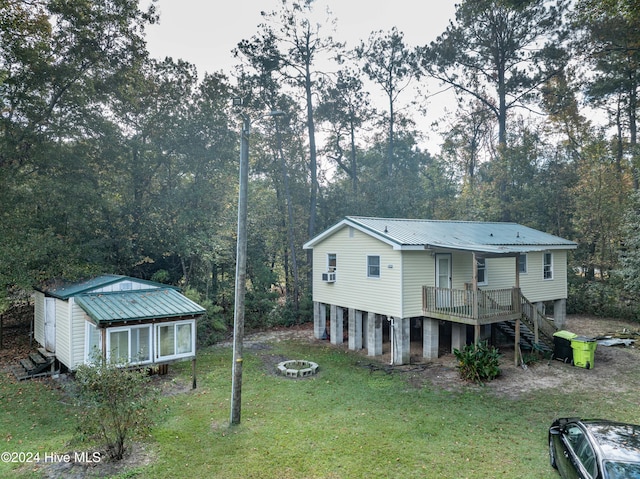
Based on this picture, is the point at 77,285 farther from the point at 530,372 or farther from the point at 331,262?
the point at 530,372

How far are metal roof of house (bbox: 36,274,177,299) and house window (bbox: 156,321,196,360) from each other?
2.06 metres

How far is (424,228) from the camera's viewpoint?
17234mm

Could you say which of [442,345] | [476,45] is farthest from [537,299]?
[476,45]

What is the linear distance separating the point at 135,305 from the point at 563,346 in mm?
14808

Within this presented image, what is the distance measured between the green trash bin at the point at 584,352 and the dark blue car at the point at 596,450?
26.0 ft

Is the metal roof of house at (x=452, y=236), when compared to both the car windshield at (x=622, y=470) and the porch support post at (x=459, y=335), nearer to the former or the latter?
the porch support post at (x=459, y=335)

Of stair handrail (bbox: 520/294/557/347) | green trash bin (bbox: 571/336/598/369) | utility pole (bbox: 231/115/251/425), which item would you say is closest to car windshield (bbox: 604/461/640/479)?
utility pole (bbox: 231/115/251/425)

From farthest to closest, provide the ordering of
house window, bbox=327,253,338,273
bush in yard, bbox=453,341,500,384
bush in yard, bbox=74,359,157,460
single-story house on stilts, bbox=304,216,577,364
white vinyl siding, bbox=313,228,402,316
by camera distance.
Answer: house window, bbox=327,253,338,273, white vinyl siding, bbox=313,228,402,316, single-story house on stilts, bbox=304,216,577,364, bush in yard, bbox=453,341,500,384, bush in yard, bbox=74,359,157,460

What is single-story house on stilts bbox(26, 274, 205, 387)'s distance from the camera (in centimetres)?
1138

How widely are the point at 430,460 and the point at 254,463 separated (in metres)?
3.34

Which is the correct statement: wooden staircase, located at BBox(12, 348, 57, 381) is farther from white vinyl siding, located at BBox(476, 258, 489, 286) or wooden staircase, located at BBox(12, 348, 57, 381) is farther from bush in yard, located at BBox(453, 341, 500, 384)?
white vinyl siding, located at BBox(476, 258, 489, 286)

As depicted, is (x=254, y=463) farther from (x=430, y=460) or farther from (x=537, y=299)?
(x=537, y=299)

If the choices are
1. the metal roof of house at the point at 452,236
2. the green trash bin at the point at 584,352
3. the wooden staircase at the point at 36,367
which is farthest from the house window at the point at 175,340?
the green trash bin at the point at 584,352

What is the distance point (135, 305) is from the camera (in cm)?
1218
